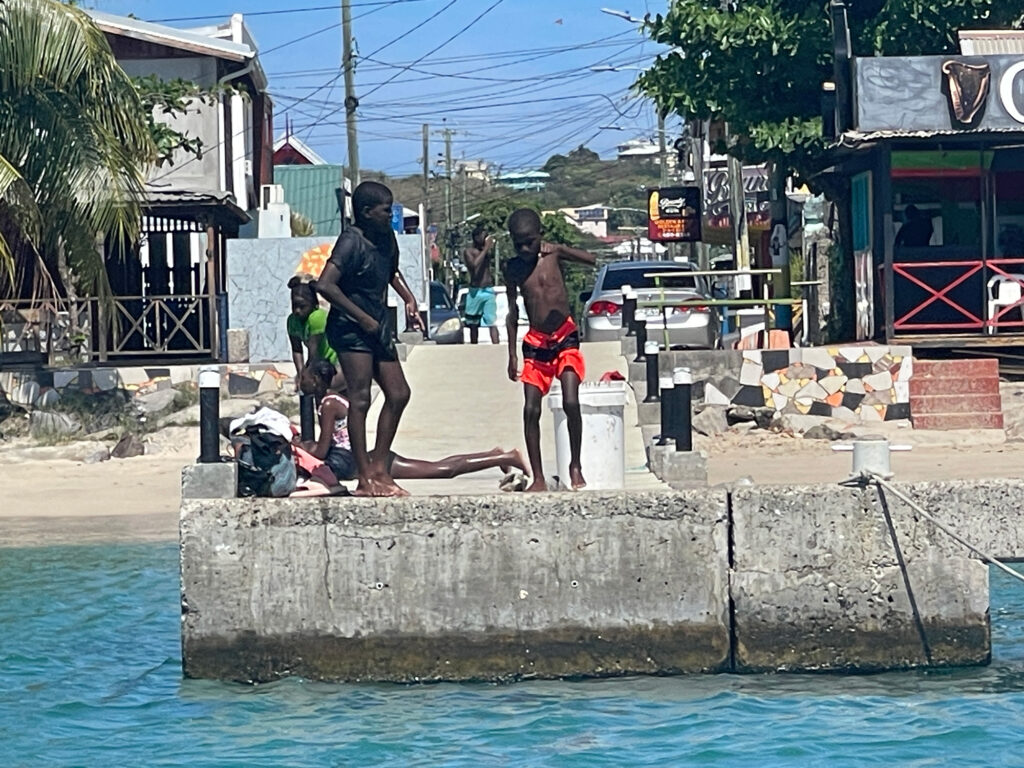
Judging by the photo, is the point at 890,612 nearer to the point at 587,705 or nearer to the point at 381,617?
the point at 587,705

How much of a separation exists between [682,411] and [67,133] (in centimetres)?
889

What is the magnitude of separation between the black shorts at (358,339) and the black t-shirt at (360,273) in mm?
32

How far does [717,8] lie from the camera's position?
21234mm

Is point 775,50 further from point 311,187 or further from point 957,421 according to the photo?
point 311,187

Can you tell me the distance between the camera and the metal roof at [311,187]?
37.3m

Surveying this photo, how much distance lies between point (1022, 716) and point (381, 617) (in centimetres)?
314

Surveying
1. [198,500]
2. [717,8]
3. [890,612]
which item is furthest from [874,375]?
[198,500]

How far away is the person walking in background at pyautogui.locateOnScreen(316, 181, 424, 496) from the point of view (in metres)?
8.72

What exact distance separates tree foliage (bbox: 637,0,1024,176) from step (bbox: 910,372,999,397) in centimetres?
425

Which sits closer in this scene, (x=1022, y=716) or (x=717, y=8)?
(x=1022, y=716)

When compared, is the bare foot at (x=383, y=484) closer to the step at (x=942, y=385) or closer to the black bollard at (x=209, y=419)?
the black bollard at (x=209, y=419)

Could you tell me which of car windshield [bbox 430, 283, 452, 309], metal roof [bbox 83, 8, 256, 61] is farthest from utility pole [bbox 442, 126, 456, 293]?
metal roof [bbox 83, 8, 256, 61]

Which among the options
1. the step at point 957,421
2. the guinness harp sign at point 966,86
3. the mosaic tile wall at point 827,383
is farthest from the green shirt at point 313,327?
the guinness harp sign at point 966,86

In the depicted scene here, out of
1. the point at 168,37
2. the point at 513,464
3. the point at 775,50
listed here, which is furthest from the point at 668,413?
the point at 168,37
